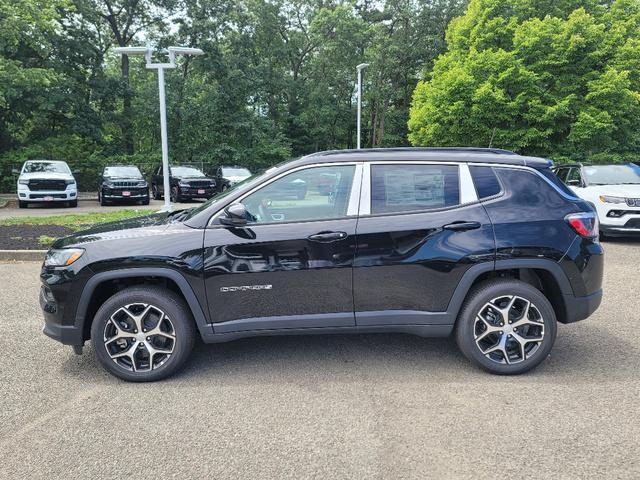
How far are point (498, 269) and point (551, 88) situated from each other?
24037mm

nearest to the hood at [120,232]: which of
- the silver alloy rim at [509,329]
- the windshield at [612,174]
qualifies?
the silver alloy rim at [509,329]

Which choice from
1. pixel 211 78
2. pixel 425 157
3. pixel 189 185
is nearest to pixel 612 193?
pixel 425 157

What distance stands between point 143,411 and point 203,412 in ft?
1.38

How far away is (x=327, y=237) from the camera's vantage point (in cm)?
368

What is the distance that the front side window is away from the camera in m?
3.80

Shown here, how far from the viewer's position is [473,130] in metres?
24.9

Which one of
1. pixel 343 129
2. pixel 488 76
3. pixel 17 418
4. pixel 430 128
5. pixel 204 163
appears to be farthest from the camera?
pixel 343 129

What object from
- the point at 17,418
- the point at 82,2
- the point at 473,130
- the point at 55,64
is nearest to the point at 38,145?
the point at 55,64

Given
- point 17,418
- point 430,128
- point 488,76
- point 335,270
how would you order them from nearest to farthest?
point 17,418, point 335,270, point 488,76, point 430,128

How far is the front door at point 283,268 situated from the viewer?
12.1 ft

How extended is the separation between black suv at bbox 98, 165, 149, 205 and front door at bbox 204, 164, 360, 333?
16.0m

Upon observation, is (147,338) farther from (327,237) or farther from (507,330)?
(507,330)

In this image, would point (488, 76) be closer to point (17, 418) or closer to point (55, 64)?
point (55, 64)

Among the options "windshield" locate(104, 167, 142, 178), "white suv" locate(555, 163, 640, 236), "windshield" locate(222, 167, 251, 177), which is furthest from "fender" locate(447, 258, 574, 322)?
"windshield" locate(222, 167, 251, 177)
